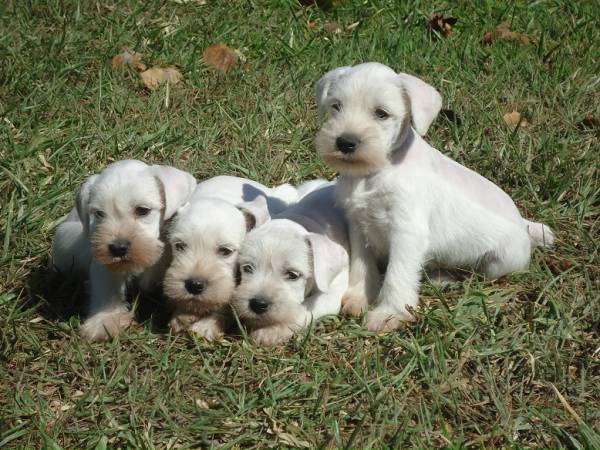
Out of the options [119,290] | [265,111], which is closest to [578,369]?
[119,290]

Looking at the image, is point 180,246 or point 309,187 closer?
point 180,246

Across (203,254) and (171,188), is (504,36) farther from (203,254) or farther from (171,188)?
(203,254)

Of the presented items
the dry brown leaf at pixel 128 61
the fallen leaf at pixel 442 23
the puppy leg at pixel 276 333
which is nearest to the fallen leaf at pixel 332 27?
the fallen leaf at pixel 442 23

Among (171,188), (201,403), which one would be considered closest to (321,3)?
(171,188)

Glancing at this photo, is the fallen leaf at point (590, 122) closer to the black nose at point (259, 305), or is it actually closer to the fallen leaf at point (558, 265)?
the fallen leaf at point (558, 265)

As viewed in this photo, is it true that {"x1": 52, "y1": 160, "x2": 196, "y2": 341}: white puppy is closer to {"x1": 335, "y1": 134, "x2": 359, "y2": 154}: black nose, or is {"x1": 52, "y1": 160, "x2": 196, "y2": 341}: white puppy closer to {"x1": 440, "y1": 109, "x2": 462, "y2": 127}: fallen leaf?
{"x1": 335, "y1": 134, "x2": 359, "y2": 154}: black nose

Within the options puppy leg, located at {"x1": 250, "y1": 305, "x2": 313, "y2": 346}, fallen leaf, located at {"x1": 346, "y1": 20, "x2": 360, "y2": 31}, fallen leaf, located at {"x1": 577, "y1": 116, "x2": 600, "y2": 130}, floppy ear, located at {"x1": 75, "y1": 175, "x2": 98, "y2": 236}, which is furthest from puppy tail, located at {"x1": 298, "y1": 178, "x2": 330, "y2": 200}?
fallen leaf, located at {"x1": 346, "y1": 20, "x2": 360, "y2": 31}

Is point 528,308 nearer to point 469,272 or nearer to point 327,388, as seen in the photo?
point 469,272
